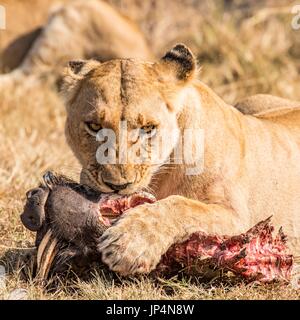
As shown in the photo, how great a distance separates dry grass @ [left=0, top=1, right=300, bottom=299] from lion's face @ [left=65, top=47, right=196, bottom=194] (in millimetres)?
441

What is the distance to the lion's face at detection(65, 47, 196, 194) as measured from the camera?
3582mm

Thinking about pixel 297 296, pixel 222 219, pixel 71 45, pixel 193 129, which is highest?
pixel 71 45

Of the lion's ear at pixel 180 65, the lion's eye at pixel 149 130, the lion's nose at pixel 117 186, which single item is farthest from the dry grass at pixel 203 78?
the lion's ear at pixel 180 65

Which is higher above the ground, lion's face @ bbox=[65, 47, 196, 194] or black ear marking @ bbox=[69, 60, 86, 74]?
black ear marking @ bbox=[69, 60, 86, 74]

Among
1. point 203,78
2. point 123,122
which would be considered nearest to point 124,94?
point 123,122

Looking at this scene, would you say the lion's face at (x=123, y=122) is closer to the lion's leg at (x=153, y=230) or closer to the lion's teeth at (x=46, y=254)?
the lion's leg at (x=153, y=230)

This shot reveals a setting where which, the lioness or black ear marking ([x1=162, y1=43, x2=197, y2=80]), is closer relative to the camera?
the lioness

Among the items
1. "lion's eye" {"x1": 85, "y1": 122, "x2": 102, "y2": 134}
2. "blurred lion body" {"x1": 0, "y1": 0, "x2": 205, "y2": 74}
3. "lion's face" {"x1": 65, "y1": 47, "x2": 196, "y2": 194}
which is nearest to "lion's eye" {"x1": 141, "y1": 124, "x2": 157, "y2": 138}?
"lion's face" {"x1": 65, "y1": 47, "x2": 196, "y2": 194}

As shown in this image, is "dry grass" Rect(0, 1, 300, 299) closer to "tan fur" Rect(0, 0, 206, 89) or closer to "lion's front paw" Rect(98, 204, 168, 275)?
"lion's front paw" Rect(98, 204, 168, 275)

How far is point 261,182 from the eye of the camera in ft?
13.7

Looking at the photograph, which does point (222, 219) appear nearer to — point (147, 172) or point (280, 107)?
point (147, 172)

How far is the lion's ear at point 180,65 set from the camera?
3.98 m
